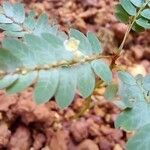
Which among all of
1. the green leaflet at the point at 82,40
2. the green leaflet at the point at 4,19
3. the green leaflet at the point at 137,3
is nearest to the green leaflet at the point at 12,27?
the green leaflet at the point at 4,19

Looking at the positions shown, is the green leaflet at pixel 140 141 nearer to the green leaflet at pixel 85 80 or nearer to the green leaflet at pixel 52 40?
the green leaflet at pixel 85 80

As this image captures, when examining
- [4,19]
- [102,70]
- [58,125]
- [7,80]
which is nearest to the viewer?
[7,80]

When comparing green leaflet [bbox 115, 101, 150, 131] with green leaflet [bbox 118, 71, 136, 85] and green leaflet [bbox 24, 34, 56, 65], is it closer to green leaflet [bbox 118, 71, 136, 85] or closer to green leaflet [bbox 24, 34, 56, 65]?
green leaflet [bbox 118, 71, 136, 85]

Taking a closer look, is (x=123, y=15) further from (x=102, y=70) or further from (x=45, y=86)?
(x=45, y=86)

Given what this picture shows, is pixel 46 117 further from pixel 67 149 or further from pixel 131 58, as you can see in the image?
pixel 131 58

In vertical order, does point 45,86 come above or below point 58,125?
above

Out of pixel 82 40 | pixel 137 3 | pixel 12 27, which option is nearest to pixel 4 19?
pixel 12 27

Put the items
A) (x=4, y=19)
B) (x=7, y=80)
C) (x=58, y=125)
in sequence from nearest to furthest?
(x=7, y=80), (x=4, y=19), (x=58, y=125)

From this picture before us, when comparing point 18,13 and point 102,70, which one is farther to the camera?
point 18,13
